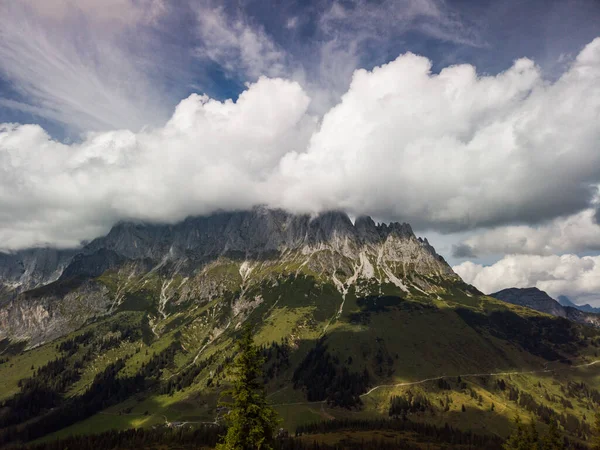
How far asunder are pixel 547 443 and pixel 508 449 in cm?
1050

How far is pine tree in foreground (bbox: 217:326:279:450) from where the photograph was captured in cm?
3466

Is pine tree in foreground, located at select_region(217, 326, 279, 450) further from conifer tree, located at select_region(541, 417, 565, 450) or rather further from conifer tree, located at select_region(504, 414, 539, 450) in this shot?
conifer tree, located at select_region(541, 417, 565, 450)

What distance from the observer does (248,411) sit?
115 feet

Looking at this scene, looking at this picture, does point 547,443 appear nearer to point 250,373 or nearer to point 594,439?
point 594,439

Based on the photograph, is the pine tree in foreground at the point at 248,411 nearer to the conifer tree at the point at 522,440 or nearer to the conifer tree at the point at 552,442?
the conifer tree at the point at 522,440

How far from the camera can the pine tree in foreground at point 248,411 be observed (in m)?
34.7

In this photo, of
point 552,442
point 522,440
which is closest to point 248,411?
point 522,440

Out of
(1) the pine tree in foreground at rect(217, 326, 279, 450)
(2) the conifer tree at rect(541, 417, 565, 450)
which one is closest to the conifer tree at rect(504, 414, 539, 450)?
(2) the conifer tree at rect(541, 417, 565, 450)

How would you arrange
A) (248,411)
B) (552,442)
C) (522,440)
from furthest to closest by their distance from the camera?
(552,442)
(522,440)
(248,411)

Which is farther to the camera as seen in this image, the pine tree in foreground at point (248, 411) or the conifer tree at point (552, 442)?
the conifer tree at point (552, 442)

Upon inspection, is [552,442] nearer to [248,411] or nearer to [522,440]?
[522,440]

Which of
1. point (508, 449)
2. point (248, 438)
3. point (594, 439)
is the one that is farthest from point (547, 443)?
point (248, 438)

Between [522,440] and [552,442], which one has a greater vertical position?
[522,440]

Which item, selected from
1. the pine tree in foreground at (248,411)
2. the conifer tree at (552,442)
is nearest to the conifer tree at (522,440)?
the conifer tree at (552,442)
